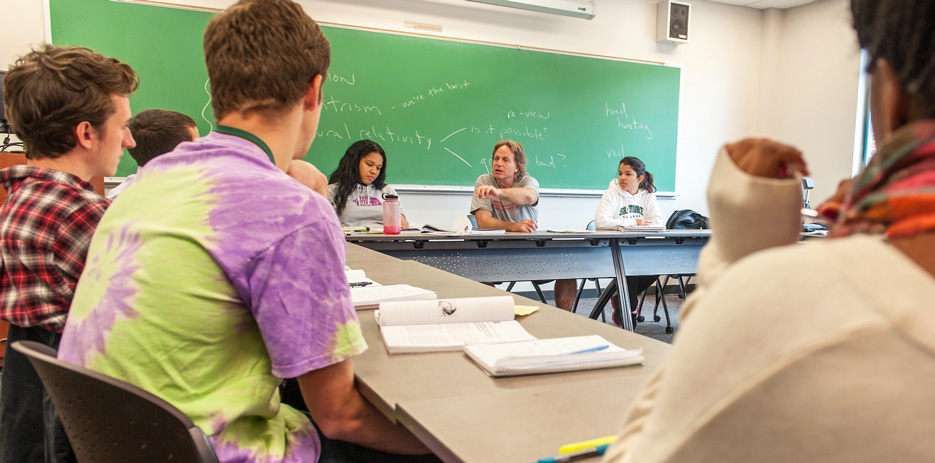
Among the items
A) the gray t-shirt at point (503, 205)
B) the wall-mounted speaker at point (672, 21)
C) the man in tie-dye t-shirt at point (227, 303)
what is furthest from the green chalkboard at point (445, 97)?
the man in tie-dye t-shirt at point (227, 303)

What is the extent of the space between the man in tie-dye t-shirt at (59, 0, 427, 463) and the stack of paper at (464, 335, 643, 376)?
179 millimetres

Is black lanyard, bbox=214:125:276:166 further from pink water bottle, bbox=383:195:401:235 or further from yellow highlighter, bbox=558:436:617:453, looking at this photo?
pink water bottle, bbox=383:195:401:235

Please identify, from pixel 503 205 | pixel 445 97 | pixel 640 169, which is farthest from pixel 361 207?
pixel 640 169

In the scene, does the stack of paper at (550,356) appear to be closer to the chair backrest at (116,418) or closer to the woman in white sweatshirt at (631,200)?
the chair backrest at (116,418)

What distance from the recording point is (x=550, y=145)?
4.90m

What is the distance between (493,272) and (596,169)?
2378 millimetres

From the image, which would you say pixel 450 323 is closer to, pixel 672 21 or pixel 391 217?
pixel 391 217

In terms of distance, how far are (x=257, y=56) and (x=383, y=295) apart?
0.66 metres

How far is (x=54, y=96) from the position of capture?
4.17 feet

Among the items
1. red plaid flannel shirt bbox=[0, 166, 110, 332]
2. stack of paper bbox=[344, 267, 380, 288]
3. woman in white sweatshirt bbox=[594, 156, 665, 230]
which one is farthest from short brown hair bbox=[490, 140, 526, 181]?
red plaid flannel shirt bbox=[0, 166, 110, 332]

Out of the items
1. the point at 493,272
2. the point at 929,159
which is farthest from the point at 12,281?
the point at 493,272

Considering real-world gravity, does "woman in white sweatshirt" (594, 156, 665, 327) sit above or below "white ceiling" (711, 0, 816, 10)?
below

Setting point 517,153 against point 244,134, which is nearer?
point 244,134

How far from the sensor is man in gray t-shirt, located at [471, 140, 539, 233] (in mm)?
3840
